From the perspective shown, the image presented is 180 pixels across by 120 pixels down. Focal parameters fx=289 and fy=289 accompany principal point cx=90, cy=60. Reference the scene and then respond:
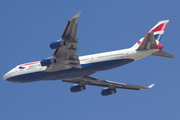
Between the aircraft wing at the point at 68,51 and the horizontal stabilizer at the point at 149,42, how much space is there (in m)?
8.01

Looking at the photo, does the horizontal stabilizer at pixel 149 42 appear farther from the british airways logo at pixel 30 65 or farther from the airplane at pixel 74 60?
the british airways logo at pixel 30 65

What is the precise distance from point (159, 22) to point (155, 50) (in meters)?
5.21

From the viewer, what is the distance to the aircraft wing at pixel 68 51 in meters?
30.5

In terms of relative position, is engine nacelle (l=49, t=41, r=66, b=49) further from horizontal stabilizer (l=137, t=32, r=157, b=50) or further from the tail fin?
the tail fin

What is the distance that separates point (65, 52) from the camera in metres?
35.4

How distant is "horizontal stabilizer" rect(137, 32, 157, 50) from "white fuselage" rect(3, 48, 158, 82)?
2.01ft

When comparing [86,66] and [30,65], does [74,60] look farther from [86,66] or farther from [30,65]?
[30,65]

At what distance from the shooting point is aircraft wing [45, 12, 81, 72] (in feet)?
100

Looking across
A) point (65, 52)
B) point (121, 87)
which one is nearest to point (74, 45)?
point (65, 52)

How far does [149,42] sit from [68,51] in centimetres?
970

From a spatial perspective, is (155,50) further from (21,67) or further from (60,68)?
(21,67)

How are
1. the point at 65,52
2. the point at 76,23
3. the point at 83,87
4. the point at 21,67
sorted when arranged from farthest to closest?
the point at 83,87
the point at 21,67
the point at 65,52
the point at 76,23

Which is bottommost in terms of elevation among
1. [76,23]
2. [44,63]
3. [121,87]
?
[121,87]

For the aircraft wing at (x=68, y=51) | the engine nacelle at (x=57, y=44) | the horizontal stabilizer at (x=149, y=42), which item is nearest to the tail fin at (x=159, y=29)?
the horizontal stabilizer at (x=149, y=42)
